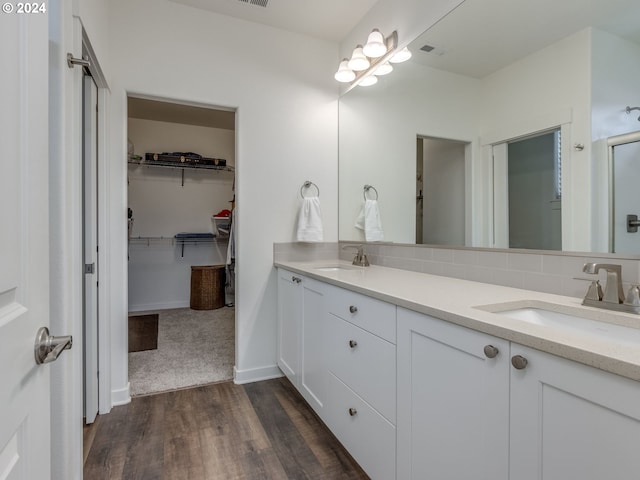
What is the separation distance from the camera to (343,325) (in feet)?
5.08

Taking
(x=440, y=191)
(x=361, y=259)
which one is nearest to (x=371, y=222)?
(x=361, y=259)

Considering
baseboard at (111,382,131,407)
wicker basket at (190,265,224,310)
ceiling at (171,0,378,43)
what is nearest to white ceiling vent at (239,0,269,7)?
ceiling at (171,0,378,43)

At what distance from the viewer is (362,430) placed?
1.38 metres

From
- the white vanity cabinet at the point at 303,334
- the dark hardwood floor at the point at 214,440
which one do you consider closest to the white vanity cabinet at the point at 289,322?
the white vanity cabinet at the point at 303,334

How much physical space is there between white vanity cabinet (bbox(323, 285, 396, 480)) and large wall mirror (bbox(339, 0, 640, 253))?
0.70m

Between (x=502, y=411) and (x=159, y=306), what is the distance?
4522 mm

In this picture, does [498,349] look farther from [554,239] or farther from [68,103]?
[68,103]

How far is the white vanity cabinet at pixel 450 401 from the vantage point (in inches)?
32.7

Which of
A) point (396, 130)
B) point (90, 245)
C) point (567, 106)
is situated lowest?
point (90, 245)

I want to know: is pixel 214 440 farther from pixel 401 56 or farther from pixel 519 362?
pixel 401 56

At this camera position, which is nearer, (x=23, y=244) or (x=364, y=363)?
(x=23, y=244)

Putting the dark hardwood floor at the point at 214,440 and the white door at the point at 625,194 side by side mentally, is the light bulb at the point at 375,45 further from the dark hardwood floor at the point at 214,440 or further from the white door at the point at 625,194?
the dark hardwood floor at the point at 214,440

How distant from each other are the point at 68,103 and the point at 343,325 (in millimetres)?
1378

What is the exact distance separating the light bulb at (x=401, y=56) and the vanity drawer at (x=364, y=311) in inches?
58.8
